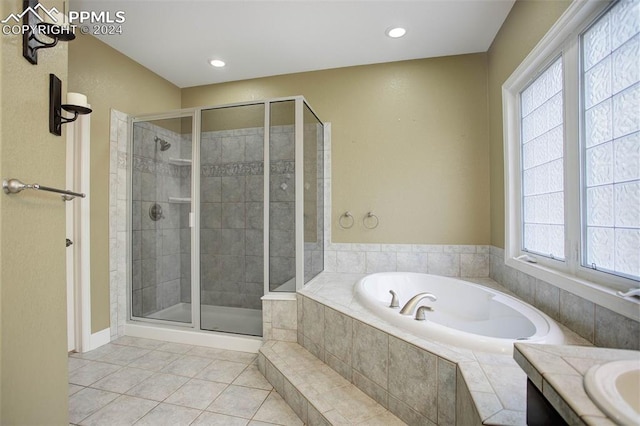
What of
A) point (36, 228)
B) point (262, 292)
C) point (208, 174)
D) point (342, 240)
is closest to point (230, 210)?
point (208, 174)

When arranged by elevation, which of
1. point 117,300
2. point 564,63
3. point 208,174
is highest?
point 564,63

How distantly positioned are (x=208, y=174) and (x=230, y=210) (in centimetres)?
40

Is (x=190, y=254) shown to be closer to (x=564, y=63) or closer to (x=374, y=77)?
(x=374, y=77)

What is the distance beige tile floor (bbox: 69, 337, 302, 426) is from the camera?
1612 mm

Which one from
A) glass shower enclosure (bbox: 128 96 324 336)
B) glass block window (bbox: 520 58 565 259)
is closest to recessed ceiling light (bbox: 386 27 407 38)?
glass shower enclosure (bbox: 128 96 324 336)

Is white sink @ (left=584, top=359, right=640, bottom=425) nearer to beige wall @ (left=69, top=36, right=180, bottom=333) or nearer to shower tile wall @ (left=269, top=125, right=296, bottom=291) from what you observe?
shower tile wall @ (left=269, top=125, right=296, bottom=291)

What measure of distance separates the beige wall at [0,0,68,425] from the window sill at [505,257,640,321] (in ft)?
7.51

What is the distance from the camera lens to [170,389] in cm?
188

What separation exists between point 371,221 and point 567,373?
2.35 m

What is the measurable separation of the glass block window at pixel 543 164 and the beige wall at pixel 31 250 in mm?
2568

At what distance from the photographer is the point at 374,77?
2.89 metres

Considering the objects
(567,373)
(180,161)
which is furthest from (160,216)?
(567,373)

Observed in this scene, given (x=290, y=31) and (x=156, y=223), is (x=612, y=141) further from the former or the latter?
(x=156, y=223)

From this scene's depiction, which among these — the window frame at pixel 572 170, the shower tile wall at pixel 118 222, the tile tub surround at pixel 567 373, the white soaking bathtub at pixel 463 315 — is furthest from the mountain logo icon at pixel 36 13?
the window frame at pixel 572 170
